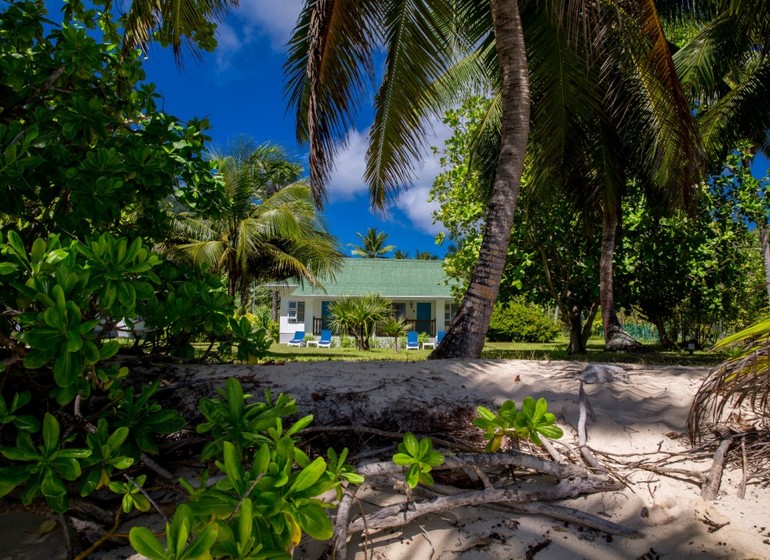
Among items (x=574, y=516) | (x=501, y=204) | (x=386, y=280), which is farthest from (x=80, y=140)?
(x=386, y=280)

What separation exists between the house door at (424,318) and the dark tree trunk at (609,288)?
15299 millimetres

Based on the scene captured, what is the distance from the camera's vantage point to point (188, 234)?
17.0 meters

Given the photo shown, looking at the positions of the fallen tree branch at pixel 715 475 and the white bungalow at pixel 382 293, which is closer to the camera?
the fallen tree branch at pixel 715 475

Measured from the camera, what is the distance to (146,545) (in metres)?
1.33

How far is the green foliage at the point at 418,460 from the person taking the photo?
200 cm

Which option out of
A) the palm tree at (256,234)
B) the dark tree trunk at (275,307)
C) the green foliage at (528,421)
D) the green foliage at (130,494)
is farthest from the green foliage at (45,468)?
the dark tree trunk at (275,307)

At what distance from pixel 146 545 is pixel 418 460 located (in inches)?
41.4

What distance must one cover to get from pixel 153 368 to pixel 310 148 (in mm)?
3303

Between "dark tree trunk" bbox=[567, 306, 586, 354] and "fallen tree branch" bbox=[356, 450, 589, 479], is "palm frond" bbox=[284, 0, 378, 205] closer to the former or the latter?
"fallen tree branch" bbox=[356, 450, 589, 479]

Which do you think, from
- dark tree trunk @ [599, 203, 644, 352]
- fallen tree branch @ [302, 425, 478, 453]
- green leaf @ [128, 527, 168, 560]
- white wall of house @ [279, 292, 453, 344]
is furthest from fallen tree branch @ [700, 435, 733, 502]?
white wall of house @ [279, 292, 453, 344]

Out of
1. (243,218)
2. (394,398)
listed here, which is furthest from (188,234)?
(394,398)

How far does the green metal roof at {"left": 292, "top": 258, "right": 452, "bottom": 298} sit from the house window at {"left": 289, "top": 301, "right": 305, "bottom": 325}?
1.98 metres

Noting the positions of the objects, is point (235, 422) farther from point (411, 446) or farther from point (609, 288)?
point (609, 288)

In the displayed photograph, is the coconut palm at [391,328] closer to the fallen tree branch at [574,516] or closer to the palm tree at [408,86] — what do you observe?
the palm tree at [408,86]
